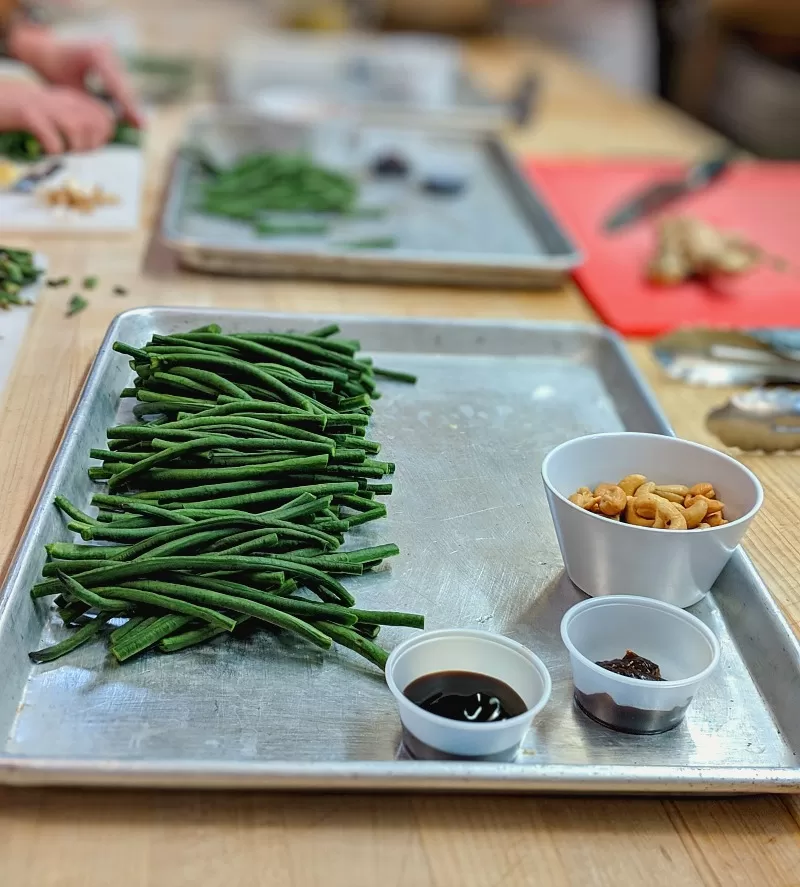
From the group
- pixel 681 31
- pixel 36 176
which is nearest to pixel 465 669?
pixel 36 176

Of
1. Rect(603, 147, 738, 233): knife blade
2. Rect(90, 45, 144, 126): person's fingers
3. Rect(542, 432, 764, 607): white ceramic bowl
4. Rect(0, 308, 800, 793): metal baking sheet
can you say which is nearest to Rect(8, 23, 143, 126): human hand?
Rect(90, 45, 144, 126): person's fingers

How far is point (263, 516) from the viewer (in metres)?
1.49

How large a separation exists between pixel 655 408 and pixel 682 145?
2701 mm

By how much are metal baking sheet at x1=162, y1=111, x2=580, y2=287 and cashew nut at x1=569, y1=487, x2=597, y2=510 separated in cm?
118

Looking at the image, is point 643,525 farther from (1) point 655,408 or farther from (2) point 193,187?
(2) point 193,187

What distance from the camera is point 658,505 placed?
59.7 inches

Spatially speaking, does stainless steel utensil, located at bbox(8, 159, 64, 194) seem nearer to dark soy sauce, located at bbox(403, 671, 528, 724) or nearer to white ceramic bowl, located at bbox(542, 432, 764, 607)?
white ceramic bowl, located at bbox(542, 432, 764, 607)

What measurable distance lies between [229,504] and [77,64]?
254 centimetres

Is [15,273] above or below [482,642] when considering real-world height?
below

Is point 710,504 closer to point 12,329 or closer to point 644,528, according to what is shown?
point 644,528

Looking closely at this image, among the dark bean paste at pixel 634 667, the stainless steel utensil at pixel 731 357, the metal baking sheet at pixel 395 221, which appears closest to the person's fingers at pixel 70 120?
the metal baking sheet at pixel 395 221

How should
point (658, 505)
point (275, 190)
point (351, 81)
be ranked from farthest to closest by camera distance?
point (351, 81)
point (275, 190)
point (658, 505)

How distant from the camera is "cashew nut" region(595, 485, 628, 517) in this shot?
5.03ft

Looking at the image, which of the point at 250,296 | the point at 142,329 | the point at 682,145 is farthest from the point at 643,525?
the point at 682,145
